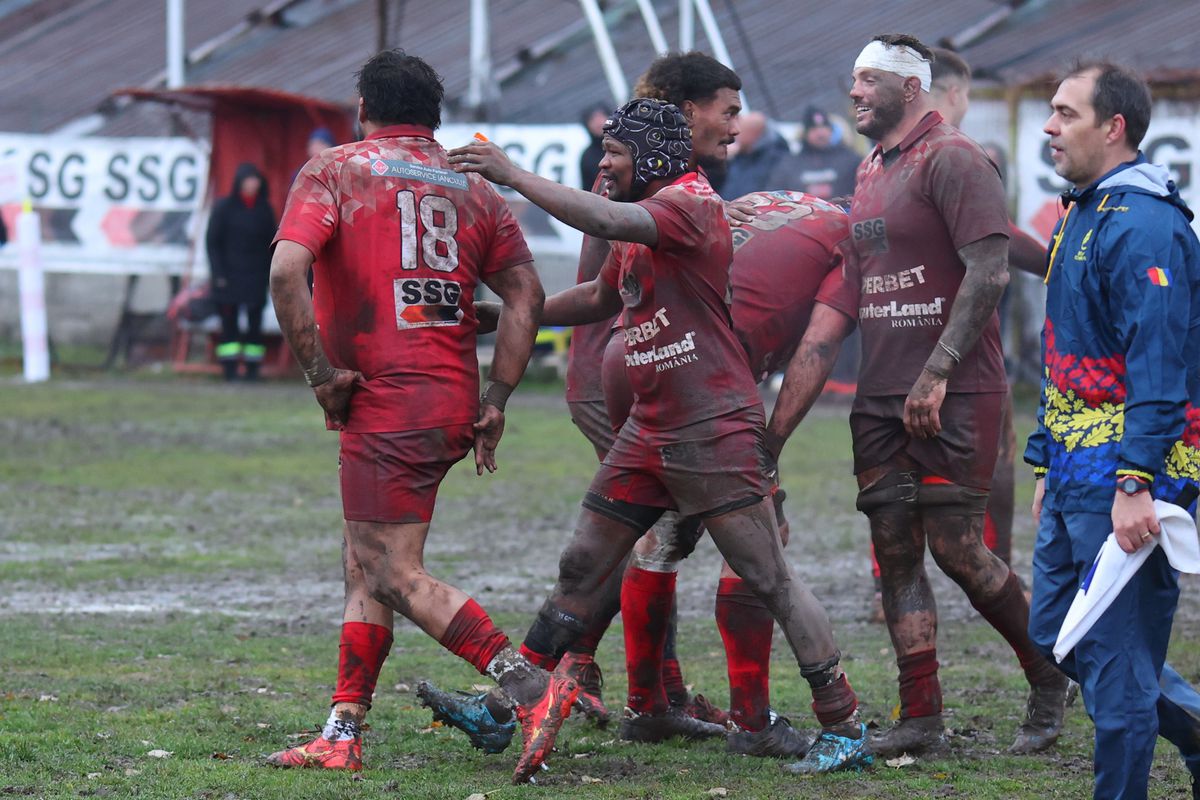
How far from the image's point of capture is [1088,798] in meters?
5.28

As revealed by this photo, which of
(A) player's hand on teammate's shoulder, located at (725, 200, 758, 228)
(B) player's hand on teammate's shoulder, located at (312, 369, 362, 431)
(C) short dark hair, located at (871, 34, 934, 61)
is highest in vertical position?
(C) short dark hair, located at (871, 34, 934, 61)

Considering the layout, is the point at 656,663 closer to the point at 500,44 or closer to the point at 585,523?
the point at 585,523

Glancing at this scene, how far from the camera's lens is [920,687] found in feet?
19.6

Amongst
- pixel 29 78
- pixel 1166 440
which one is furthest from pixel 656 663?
pixel 29 78

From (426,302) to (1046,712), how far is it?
251 cm

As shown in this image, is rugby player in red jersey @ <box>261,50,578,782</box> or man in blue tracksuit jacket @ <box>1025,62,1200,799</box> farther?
rugby player in red jersey @ <box>261,50,578,782</box>

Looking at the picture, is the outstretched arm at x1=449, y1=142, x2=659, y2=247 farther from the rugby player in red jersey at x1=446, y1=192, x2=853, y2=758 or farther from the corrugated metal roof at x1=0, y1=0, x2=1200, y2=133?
the corrugated metal roof at x1=0, y1=0, x2=1200, y2=133

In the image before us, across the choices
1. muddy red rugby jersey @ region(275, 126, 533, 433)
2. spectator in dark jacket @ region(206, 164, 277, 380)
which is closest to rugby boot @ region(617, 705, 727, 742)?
muddy red rugby jersey @ region(275, 126, 533, 433)

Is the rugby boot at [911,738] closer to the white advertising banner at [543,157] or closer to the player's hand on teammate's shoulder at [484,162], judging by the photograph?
the player's hand on teammate's shoulder at [484,162]

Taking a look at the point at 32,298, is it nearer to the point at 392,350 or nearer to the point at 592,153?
the point at 592,153

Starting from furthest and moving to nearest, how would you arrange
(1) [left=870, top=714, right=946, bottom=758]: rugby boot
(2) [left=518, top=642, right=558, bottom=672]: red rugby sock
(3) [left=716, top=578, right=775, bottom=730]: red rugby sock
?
(3) [left=716, top=578, right=775, bottom=730]: red rugby sock → (1) [left=870, top=714, right=946, bottom=758]: rugby boot → (2) [left=518, top=642, right=558, bottom=672]: red rugby sock

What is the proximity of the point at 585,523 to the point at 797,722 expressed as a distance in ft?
4.19

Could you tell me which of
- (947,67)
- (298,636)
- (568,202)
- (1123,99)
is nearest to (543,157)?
(298,636)

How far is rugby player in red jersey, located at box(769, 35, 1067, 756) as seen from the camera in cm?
590
